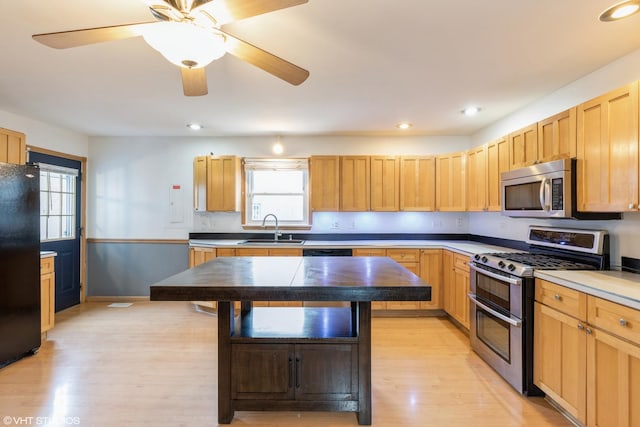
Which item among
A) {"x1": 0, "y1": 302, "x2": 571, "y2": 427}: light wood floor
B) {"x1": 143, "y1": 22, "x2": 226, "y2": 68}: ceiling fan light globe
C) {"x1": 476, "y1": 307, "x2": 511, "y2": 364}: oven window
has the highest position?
{"x1": 143, "y1": 22, "x2": 226, "y2": 68}: ceiling fan light globe

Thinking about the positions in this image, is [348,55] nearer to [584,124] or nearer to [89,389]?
[584,124]

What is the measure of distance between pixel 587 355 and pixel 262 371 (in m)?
1.90

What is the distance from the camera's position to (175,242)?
4.64m

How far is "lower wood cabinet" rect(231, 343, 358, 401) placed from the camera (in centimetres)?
193

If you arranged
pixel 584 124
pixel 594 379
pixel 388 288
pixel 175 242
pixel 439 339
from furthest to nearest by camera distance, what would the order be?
1. pixel 175 242
2. pixel 439 339
3. pixel 584 124
4. pixel 594 379
5. pixel 388 288

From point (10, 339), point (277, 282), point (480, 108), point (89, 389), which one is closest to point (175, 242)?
point (10, 339)

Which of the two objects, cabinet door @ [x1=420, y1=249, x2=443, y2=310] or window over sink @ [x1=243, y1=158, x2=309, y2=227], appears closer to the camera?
cabinet door @ [x1=420, y1=249, x2=443, y2=310]

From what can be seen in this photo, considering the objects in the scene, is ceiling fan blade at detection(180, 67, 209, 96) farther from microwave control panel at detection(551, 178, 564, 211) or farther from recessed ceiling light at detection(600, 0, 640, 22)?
microwave control panel at detection(551, 178, 564, 211)

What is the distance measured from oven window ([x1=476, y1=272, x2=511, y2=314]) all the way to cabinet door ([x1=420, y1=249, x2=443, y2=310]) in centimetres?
104

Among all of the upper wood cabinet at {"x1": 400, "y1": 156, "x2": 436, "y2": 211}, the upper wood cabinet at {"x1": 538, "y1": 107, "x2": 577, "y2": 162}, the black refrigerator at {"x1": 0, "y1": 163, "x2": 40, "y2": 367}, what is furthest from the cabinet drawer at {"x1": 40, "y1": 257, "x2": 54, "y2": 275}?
the upper wood cabinet at {"x1": 538, "y1": 107, "x2": 577, "y2": 162}

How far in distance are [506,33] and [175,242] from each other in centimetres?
452

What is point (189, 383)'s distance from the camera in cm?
244

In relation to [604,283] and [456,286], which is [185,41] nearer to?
[604,283]

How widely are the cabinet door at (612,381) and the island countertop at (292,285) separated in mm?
1014
